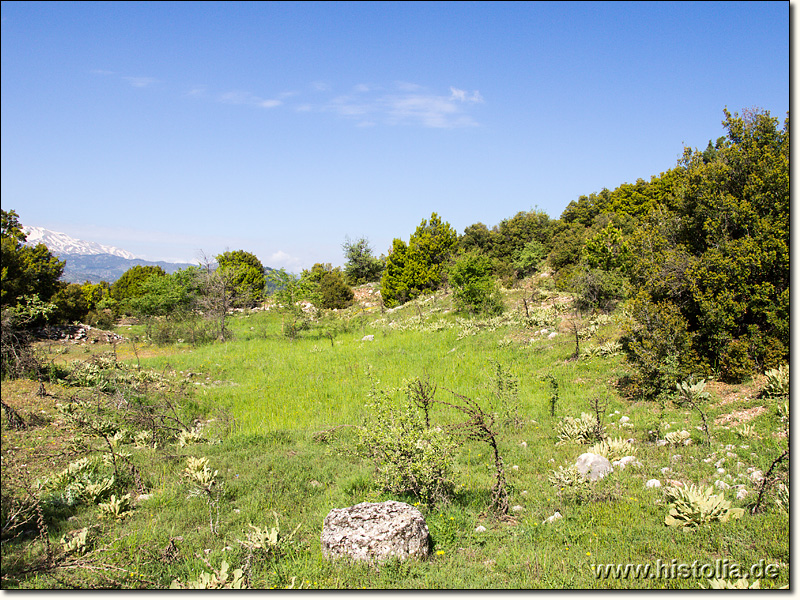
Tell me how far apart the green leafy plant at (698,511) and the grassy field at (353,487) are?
0.30 feet

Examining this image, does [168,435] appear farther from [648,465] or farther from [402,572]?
[648,465]

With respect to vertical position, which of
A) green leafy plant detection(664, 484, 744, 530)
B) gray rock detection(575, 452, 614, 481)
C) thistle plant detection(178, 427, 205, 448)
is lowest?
thistle plant detection(178, 427, 205, 448)

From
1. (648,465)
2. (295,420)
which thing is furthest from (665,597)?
(295,420)

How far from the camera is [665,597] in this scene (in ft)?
10.5

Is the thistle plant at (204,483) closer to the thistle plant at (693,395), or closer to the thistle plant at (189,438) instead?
the thistle plant at (189,438)

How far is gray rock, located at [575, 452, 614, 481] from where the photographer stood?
20.0 ft

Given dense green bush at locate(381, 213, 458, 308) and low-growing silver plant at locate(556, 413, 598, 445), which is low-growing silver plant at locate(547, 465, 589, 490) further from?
dense green bush at locate(381, 213, 458, 308)

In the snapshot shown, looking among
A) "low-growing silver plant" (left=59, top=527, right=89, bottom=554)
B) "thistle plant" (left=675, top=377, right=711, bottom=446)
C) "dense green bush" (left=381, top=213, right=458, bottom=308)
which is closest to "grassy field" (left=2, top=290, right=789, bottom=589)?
"low-growing silver plant" (left=59, top=527, right=89, bottom=554)

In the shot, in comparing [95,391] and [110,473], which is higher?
[95,391]

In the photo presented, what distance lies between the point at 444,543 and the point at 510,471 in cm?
243

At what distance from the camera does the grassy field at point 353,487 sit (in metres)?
4.16

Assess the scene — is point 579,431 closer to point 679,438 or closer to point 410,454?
point 679,438

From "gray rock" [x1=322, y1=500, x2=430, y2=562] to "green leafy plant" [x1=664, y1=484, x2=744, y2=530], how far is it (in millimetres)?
2506

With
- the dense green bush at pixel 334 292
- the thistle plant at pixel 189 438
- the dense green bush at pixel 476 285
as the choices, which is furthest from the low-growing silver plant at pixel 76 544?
the dense green bush at pixel 334 292
